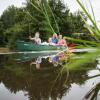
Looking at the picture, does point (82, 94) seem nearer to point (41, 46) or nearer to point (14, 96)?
point (14, 96)

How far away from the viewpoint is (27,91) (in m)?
2.76

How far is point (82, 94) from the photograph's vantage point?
7.98 feet

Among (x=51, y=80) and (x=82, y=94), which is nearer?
(x=82, y=94)

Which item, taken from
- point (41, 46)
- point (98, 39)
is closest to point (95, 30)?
point (98, 39)

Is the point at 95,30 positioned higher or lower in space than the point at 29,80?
higher

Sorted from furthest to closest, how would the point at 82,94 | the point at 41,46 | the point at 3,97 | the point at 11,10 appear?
the point at 11,10 < the point at 41,46 < the point at 3,97 < the point at 82,94

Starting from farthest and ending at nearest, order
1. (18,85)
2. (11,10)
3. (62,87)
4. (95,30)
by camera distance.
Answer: (11,10)
(18,85)
(62,87)
(95,30)

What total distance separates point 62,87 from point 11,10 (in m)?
59.9

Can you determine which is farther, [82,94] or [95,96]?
[82,94]

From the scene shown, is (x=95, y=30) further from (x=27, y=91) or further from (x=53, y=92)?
(x=27, y=91)

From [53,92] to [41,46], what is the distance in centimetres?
1135

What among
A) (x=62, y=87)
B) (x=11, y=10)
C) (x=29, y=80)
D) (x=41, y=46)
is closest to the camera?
(x=62, y=87)

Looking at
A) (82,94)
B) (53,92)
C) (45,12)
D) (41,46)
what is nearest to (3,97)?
(53,92)

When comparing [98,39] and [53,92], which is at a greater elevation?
[98,39]
